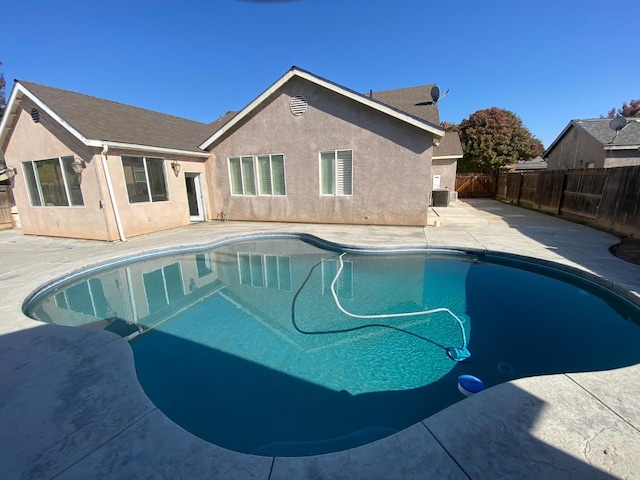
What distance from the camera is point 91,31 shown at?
368 inches

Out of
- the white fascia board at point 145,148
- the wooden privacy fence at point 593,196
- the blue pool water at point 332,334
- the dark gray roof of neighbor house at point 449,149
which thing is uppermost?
the dark gray roof of neighbor house at point 449,149

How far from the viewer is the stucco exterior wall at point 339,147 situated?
10.2 m

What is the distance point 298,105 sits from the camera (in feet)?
36.4

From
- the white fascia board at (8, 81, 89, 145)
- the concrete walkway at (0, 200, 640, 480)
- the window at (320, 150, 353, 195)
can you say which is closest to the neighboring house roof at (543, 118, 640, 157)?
the window at (320, 150, 353, 195)

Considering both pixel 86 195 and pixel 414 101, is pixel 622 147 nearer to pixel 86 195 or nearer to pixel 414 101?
pixel 414 101

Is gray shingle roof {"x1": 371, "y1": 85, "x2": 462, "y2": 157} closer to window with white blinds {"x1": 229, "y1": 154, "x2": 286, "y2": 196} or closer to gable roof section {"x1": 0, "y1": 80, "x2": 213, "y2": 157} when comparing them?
window with white blinds {"x1": 229, "y1": 154, "x2": 286, "y2": 196}

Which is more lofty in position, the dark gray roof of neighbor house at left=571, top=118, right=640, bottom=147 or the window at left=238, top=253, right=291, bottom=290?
the dark gray roof of neighbor house at left=571, top=118, right=640, bottom=147

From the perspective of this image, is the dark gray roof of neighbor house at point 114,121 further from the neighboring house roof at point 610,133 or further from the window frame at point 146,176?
the neighboring house roof at point 610,133

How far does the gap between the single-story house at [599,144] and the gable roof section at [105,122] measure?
2170 cm

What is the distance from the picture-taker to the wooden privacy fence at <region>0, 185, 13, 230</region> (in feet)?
42.1

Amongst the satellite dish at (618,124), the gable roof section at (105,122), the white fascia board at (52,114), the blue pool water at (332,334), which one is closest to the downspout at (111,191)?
the gable roof section at (105,122)

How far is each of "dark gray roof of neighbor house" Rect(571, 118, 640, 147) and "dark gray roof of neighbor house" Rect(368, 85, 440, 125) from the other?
10531mm

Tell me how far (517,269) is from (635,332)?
2.69m

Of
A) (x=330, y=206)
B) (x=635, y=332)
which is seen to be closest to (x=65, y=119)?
(x=330, y=206)
